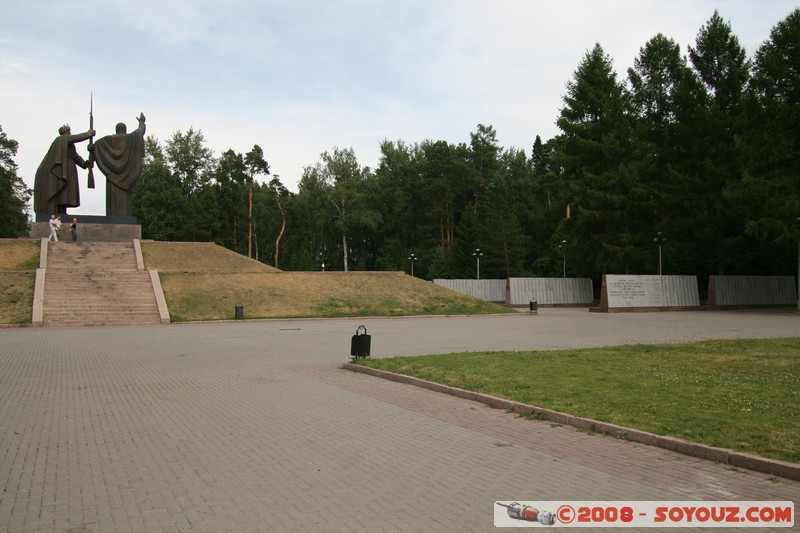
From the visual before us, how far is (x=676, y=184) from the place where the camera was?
148 feet

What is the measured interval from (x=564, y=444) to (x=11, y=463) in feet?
18.6

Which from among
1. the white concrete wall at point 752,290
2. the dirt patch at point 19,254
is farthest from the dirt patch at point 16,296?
the white concrete wall at point 752,290

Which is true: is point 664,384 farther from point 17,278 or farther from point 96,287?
point 17,278

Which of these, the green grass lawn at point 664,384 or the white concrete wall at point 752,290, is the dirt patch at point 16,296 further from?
the white concrete wall at point 752,290

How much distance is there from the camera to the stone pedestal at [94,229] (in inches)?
1553

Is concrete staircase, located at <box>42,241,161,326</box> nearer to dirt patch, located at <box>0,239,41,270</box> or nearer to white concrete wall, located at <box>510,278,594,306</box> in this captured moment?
dirt patch, located at <box>0,239,41,270</box>

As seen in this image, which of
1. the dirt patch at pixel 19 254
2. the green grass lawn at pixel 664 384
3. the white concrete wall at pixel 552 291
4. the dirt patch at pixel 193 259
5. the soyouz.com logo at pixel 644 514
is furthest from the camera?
the white concrete wall at pixel 552 291

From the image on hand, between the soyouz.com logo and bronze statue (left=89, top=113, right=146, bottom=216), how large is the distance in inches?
1579

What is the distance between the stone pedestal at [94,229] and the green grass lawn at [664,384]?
101 feet

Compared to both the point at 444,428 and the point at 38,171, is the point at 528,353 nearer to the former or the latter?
the point at 444,428

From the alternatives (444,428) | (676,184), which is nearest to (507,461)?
(444,428)

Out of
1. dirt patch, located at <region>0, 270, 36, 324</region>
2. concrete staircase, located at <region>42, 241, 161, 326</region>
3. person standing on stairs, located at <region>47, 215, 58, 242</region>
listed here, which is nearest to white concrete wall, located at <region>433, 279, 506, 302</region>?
concrete staircase, located at <region>42, 241, 161, 326</region>

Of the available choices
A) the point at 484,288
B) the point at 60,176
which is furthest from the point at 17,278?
the point at 484,288

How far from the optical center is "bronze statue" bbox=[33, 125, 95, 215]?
39.2m
